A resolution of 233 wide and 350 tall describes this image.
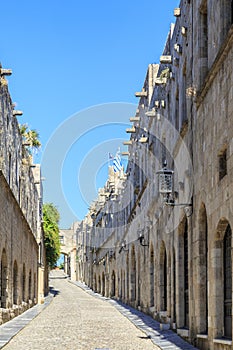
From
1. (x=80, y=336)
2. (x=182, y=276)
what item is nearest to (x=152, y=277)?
(x=182, y=276)

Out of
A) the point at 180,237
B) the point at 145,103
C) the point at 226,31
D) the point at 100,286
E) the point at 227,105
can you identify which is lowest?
the point at 100,286

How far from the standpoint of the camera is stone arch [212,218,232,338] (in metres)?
12.9

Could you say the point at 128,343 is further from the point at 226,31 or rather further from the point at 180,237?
the point at 226,31

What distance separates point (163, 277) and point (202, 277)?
29.4 feet

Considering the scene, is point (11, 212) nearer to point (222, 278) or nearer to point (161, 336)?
point (161, 336)

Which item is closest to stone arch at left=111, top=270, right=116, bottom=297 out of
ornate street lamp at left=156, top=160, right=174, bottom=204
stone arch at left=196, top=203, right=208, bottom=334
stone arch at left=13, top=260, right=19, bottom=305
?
stone arch at left=13, top=260, right=19, bottom=305

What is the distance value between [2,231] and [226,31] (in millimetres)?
11288

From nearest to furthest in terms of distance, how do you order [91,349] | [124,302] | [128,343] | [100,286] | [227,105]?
[227,105]
[91,349]
[128,343]
[124,302]
[100,286]

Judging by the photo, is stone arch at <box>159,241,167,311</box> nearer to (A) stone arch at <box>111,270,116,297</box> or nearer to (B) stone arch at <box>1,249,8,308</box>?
(B) stone arch at <box>1,249,8,308</box>

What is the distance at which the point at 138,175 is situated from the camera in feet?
113

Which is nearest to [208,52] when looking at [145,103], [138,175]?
[145,103]

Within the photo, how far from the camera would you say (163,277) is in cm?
2378

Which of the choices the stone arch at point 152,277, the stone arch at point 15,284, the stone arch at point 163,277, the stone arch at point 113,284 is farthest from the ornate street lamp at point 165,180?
the stone arch at point 113,284

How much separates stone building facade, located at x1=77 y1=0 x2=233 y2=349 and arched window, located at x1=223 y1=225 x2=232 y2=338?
0.02 m
